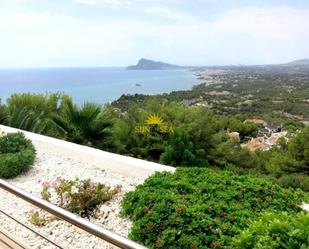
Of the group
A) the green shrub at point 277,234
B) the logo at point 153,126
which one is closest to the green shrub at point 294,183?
the logo at point 153,126

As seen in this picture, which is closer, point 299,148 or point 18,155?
point 18,155

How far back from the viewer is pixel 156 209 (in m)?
3.28

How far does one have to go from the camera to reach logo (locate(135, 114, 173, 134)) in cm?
1084

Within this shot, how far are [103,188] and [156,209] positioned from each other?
1.31 meters

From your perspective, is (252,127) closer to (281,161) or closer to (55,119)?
(281,161)

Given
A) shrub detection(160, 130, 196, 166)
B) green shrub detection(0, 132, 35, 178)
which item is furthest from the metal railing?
shrub detection(160, 130, 196, 166)

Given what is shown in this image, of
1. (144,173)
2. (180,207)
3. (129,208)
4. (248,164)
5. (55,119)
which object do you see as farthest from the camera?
(248,164)

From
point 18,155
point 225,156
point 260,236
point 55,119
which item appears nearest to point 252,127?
point 225,156

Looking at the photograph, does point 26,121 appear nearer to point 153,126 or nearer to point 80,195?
point 153,126

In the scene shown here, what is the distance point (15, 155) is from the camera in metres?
5.58

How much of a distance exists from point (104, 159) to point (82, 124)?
2841mm

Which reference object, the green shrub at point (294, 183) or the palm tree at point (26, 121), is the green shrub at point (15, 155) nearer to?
the palm tree at point (26, 121)

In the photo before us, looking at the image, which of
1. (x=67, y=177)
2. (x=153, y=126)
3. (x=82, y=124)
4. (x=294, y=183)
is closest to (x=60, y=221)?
(x=67, y=177)

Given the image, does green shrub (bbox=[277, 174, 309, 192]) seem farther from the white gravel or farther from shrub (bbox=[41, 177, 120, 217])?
shrub (bbox=[41, 177, 120, 217])
